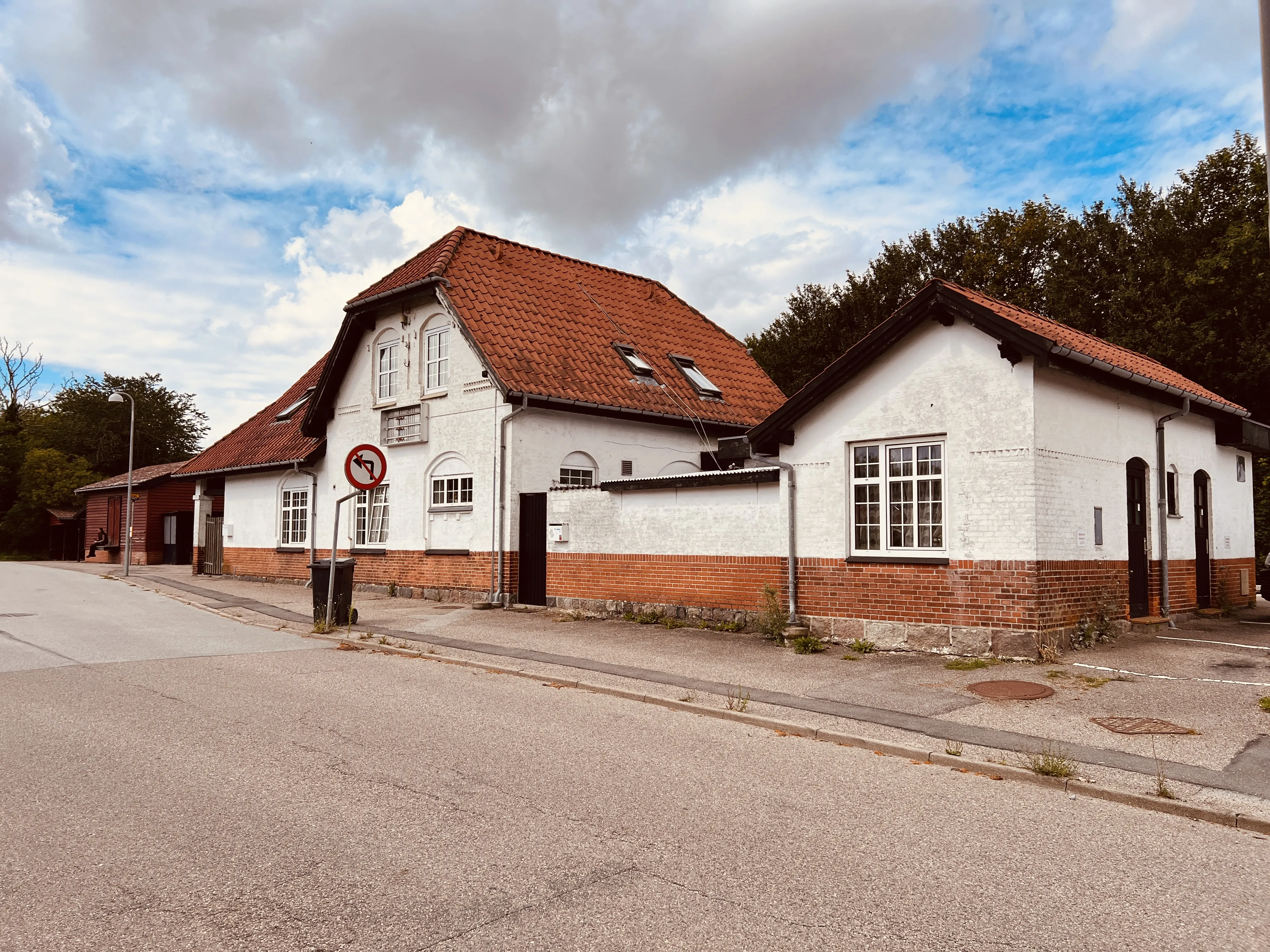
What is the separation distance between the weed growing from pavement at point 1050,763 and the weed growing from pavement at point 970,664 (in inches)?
150

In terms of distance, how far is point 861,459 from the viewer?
13031 millimetres

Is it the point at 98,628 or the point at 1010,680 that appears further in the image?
the point at 98,628

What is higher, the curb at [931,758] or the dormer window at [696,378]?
the dormer window at [696,378]

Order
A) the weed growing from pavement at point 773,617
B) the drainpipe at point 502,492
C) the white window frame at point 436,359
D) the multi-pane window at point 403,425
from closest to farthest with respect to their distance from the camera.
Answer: the weed growing from pavement at point 773,617
the drainpipe at point 502,492
the white window frame at point 436,359
the multi-pane window at point 403,425

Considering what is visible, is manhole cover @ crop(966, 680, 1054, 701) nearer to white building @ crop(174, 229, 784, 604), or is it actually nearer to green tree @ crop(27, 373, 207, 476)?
white building @ crop(174, 229, 784, 604)

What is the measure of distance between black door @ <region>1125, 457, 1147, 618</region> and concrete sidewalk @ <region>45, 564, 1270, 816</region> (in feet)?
2.32

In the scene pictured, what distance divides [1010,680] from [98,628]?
1325 centimetres

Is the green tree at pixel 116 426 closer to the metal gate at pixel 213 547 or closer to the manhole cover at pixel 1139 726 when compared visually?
the metal gate at pixel 213 547

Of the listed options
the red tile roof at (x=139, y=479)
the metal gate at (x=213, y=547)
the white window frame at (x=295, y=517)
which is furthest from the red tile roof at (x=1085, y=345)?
the red tile roof at (x=139, y=479)

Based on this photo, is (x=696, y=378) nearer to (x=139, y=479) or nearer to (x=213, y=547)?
(x=213, y=547)

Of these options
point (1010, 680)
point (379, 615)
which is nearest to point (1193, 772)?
point (1010, 680)

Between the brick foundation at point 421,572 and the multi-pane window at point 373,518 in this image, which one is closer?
the brick foundation at point 421,572

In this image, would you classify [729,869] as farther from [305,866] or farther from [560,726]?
[560,726]

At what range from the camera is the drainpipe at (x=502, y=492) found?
60.4 ft
